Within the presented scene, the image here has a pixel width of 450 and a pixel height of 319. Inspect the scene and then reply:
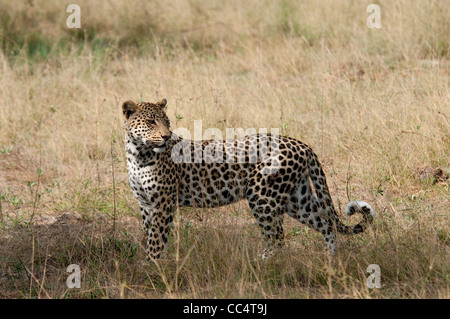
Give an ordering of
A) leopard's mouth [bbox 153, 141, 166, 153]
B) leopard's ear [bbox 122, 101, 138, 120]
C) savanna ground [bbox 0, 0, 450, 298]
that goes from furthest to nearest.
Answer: leopard's ear [bbox 122, 101, 138, 120], leopard's mouth [bbox 153, 141, 166, 153], savanna ground [bbox 0, 0, 450, 298]

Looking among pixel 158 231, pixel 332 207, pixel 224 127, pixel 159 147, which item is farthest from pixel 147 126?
pixel 224 127

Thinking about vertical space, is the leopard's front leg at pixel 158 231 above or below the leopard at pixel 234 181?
below

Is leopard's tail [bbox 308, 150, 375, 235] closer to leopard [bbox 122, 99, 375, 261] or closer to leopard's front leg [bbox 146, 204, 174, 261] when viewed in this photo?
leopard [bbox 122, 99, 375, 261]

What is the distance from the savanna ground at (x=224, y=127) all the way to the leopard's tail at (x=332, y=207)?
0.11 m

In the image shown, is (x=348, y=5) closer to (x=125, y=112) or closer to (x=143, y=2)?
(x=143, y=2)

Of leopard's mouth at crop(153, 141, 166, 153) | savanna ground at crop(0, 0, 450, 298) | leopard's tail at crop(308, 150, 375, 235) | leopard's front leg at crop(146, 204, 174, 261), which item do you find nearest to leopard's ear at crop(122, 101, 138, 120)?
leopard's mouth at crop(153, 141, 166, 153)

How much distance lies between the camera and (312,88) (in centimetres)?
975

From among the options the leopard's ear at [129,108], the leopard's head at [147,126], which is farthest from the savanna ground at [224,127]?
the leopard's ear at [129,108]

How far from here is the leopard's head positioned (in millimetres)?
5926

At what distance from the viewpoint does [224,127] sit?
8.66 meters

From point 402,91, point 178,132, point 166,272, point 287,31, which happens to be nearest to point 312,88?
point 402,91

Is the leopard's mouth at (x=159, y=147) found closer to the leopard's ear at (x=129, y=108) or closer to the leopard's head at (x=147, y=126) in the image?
the leopard's head at (x=147, y=126)

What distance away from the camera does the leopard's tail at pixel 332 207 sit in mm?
5930
